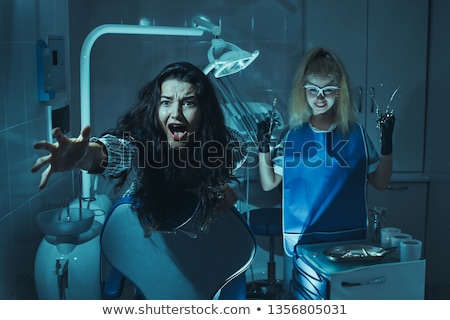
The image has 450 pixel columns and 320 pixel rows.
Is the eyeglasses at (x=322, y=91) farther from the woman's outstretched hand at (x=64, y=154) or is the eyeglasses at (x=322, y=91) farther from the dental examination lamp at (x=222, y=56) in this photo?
the woman's outstretched hand at (x=64, y=154)

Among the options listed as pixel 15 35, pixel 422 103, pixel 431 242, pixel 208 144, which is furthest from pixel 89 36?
pixel 431 242

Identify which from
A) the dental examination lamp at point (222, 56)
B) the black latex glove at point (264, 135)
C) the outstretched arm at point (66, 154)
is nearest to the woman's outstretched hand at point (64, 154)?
the outstretched arm at point (66, 154)

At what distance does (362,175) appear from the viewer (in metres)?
1.73

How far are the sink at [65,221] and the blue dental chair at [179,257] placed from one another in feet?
0.22

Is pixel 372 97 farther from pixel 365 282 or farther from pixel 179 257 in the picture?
pixel 179 257

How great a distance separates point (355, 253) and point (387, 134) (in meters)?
0.36

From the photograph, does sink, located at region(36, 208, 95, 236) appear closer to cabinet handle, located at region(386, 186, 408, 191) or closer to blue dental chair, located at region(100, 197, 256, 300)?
blue dental chair, located at region(100, 197, 256, 300)

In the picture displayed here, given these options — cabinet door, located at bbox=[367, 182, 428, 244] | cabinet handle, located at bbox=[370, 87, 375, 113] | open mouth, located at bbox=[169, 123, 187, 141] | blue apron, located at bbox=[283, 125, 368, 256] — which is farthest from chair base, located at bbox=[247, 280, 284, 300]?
cabinet handle, located at bbox=[370, 87, 375, 113]

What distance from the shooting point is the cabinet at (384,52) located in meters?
1.67

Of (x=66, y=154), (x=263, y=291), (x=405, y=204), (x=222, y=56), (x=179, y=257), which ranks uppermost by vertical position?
(x=222, y=56)

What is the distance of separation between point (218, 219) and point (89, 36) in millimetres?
611

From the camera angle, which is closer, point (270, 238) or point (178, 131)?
point (178, 131)

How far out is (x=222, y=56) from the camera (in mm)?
1609

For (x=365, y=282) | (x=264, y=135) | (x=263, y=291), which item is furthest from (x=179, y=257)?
(x=365, y=282)
